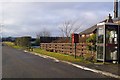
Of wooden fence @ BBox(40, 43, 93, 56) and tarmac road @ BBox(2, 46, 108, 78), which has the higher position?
wooden fence @ BBox(40, 43, 93, 56)

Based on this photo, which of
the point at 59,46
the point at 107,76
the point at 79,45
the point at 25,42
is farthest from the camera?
the point at 25,42

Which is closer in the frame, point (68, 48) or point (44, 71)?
point (44, 71)

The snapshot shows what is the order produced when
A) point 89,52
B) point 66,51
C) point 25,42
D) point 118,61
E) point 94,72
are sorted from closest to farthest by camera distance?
point 94,72
point 118,61
point 89,52
point 66,51
point 25,42

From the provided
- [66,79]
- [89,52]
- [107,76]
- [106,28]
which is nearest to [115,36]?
[106,28]

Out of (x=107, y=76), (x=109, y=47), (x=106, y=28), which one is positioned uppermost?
(x=106, y=28)

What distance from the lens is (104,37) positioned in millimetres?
20391

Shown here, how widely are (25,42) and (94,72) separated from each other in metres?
43.7

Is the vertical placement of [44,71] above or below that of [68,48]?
below

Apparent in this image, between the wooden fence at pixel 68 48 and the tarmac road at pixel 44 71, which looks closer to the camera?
the tarmac road at pixel 44 71

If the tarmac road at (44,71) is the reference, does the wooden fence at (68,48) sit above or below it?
above

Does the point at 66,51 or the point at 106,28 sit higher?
the point at 106,28

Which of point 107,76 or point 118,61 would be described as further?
point 118,61

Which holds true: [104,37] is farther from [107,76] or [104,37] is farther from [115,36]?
[107,76]

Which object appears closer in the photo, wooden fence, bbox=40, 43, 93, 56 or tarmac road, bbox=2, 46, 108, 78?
tarmac road, bbox=2, 46, 108, 78
